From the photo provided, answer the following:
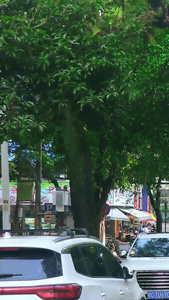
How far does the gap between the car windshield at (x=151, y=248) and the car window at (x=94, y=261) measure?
6.12 m

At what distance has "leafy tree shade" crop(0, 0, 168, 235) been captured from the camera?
41.8 ft

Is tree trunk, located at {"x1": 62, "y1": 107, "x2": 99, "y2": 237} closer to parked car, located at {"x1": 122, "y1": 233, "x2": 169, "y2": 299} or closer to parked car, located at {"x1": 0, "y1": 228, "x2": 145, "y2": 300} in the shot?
parked car, located at {"x1": 122, "y1": 233, "x2": 169, "y2": 299}

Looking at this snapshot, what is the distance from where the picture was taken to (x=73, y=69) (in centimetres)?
1285

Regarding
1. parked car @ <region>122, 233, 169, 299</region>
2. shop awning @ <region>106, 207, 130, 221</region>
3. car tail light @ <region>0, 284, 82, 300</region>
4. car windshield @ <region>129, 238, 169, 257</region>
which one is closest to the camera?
car tail light @ <region>0, 284, 82, 300</region>

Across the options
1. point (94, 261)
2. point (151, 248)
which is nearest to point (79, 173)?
point (151, 248)

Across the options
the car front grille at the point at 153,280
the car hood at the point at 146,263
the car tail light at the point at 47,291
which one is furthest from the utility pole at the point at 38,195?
the car tail light at the point at 47,291

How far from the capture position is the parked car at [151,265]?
44.9 feet

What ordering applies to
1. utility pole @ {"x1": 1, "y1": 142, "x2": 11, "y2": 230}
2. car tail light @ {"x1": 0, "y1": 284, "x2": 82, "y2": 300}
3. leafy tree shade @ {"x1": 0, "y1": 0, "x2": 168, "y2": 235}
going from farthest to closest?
1. utility pole @ {"x1": 1, "y1": 142, "x2": 11, "y2": 230}
2. leafy tree shade @ {"x1": 0, "y1": 0, "x2": 168, "y2": 235}
3. car tail light @ {"x1": 0, "y1": 284, "x2": 82, "y2": 300}

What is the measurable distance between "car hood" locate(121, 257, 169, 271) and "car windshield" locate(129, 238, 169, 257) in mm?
318

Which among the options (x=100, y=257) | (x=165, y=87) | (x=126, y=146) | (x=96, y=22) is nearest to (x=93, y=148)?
(x=126, y=146)

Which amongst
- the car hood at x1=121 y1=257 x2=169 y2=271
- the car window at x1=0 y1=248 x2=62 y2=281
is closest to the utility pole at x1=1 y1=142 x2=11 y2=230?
the car hood at x1=121 y1=257 x2=169 y2=271

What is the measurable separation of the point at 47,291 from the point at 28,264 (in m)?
0.36

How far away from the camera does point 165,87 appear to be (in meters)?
15.9

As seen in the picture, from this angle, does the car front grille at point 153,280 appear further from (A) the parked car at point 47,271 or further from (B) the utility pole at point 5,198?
(A) the parked car at point 47,271
